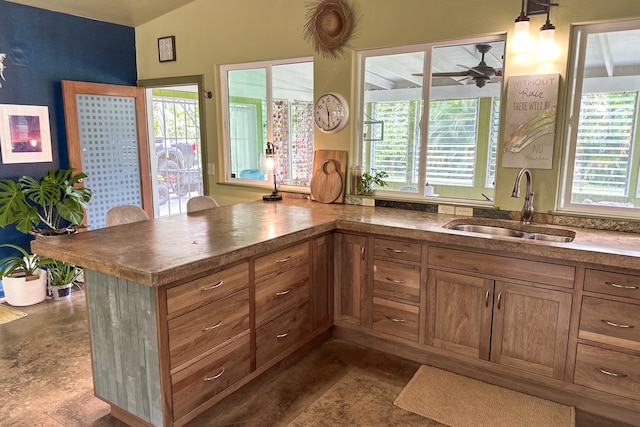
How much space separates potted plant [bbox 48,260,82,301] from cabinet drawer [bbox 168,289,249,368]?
239 cm

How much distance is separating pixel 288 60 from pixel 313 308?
7.04ft

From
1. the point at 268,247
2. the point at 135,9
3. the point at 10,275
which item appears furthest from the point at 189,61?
the point at 268,247

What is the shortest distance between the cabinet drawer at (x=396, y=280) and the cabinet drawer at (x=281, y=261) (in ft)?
1.60

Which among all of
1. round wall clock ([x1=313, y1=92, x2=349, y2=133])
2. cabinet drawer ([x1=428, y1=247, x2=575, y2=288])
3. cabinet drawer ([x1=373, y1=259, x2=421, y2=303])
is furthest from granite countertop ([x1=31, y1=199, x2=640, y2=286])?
round wall clock ([x1=313, y1=92, x2=349, y2=133])

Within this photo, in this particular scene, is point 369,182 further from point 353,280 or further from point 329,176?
point 353,280

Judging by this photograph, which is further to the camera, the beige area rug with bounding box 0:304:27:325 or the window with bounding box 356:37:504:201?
the beige area rug with bounding box 0:304:27:325

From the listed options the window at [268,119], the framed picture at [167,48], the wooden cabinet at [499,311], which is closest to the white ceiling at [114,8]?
the framed picture at [167,48]

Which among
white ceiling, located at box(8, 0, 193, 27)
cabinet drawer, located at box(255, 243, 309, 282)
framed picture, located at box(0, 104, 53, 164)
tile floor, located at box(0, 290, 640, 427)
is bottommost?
tile floor, located at box(0, 290, 640, 427)

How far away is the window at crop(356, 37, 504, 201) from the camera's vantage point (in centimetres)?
342

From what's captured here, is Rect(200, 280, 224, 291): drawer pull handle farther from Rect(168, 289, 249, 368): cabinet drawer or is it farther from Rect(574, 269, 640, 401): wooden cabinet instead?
Rect(574, 269, 640, 401): wooden cabinet

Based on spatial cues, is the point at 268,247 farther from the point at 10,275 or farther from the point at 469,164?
the point at 10,275

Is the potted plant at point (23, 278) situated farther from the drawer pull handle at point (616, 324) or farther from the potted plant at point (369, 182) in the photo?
the drawer pull handle at point (616, 324)

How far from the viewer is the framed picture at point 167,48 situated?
4.43 meters

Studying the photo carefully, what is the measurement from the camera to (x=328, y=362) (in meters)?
2.96
